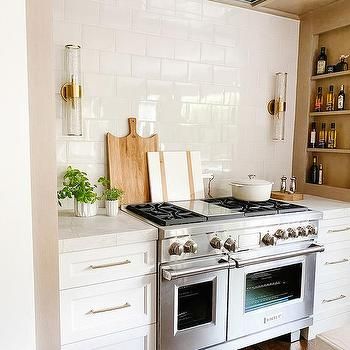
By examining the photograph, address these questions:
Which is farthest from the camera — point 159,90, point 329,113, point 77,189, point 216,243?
point 329,113

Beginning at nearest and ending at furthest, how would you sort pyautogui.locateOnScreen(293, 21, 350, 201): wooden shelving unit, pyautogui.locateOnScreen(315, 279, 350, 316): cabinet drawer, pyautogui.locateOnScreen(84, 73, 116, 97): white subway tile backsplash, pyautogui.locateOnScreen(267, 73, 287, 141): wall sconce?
pyautogui.locateOnScreen(84, 73, 116, 97): white subway tile backsplash, pyautogui.locateOnScreen(315, 279, 350, 316): cabinet drawer, pyautogui.locateOnScreen(293, 21, 350, 201): wooden shelving unit, pyautogui.locateOnScreen(267, 73, 287, 141): wall sconce

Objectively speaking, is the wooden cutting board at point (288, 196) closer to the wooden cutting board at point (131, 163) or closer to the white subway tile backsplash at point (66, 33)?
the wooden cutting board at point (131, 163)

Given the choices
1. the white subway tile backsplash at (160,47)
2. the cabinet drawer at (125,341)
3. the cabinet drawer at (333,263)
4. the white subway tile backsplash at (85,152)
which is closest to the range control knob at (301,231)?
the cabinet drawer at (333,263)

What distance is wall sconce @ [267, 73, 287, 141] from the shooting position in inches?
112

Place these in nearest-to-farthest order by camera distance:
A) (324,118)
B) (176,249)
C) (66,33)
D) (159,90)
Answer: (176,249) → (66,33) → (159,90) → (324,118)

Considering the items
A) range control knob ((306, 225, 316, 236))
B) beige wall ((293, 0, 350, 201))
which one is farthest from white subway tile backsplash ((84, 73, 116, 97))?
beige wall ((293, 0, 350, 201))

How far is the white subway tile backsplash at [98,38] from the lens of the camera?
2174 mm

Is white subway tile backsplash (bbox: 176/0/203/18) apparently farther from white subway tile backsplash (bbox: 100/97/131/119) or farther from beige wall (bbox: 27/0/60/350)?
beige wall (bbox: 27/0/60/350)

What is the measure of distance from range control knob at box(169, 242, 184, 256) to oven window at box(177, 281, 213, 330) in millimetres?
221

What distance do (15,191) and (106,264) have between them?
2.23 feet

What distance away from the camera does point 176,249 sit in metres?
1.80

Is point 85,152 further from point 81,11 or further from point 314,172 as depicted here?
point 314,172

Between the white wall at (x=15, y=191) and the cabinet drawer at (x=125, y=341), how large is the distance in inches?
20.0

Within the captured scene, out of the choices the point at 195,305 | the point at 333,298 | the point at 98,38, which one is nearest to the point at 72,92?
the point at 98,38
